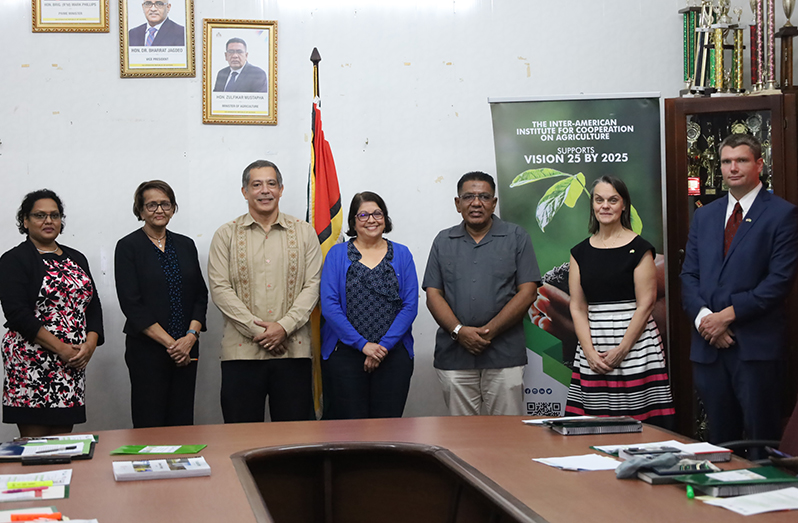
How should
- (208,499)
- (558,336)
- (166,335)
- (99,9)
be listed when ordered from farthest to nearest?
(99,9), (558,336), (166,335), (208,499)

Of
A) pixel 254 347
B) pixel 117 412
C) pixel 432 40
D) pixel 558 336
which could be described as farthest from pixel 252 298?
pixel 432 40

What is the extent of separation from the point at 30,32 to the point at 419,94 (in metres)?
2.22

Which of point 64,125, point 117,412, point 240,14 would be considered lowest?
point 117,412

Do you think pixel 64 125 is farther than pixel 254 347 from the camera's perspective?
Yes

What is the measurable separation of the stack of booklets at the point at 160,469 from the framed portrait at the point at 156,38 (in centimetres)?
303

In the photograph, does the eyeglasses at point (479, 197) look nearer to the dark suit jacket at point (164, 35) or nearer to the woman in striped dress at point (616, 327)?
the woman in striped dress at point (616, 327)

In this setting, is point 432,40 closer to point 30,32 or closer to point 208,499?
point 30,32

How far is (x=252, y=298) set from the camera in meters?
3.56

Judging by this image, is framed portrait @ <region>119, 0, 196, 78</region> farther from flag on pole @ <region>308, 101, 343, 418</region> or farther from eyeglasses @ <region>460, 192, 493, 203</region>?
eyeglasses @ <region>460, 192, 493, 203</region>

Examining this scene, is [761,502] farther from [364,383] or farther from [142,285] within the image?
[142,285]

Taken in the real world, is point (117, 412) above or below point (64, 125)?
below

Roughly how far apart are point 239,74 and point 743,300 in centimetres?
290

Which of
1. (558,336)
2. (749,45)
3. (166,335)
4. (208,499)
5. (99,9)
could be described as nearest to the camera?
(208,499)

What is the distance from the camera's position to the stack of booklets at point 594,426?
206 centimetres
